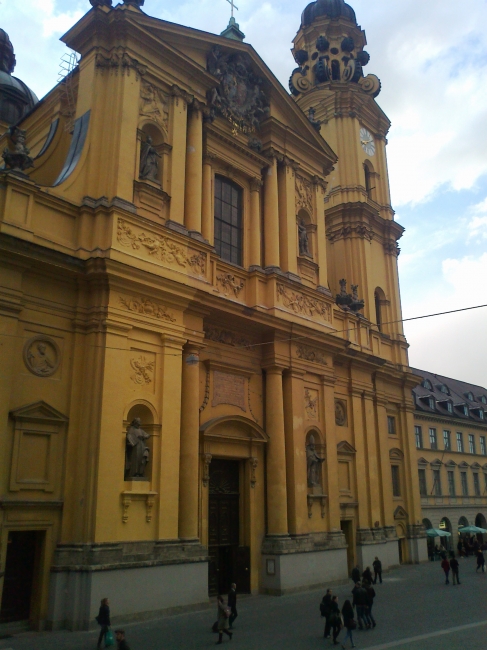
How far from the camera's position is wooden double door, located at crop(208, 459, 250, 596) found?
1802 cm

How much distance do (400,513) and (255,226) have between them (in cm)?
1476

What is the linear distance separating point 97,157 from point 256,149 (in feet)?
23.2

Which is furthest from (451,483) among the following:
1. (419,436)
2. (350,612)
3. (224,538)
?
(350,612)

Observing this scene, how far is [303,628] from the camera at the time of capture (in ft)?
44.3

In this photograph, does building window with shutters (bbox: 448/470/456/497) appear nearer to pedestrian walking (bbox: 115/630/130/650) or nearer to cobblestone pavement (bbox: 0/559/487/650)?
cobblestone pavement (bbox: 0/559/487/650)

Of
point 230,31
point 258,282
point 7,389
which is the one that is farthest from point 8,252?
point 230,31

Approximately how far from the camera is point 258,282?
67.4ft

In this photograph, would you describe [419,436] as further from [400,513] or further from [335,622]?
[335,622]

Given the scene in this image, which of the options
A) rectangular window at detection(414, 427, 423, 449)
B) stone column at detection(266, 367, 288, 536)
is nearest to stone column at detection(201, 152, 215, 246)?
stone column at detection(266, 367, 288, 536)

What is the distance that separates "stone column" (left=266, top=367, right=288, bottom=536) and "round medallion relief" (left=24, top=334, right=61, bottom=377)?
25.4 feet

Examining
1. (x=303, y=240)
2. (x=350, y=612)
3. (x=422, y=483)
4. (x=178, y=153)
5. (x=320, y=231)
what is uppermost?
(x=320, y=231)

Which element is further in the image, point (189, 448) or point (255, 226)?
point (255, 226)

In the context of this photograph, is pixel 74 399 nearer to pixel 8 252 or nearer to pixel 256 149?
pixel 8 252

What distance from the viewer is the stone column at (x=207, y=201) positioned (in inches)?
769
